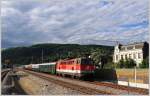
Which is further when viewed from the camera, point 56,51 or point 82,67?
point 56,51

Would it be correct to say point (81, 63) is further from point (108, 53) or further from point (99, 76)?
point (108, 53)

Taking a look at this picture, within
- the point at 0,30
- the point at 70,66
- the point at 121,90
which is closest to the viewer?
the point at 0,30

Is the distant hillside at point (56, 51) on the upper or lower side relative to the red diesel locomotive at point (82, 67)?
upper

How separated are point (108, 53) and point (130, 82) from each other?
35.5 metres

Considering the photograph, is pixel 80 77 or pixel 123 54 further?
pixel 123 54

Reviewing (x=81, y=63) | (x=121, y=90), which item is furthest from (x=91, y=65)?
(x=121, y=90)

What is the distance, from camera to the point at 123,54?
51.4 metres

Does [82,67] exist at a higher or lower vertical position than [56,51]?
lower

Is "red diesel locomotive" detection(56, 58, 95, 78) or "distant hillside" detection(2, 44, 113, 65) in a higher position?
"distant hillside" detection(2, 44, 113, 65)

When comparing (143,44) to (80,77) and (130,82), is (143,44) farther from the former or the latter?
(130,82)

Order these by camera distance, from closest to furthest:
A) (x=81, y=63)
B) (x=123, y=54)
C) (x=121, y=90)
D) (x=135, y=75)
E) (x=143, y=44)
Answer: (x=121, y=90), (x=135, y=75), (x=81, y=63), (x=143, y=44), (x=123, y=54)

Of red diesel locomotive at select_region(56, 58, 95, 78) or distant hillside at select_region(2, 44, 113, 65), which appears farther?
distant hillside at select_region(2, 44, 113, 65)

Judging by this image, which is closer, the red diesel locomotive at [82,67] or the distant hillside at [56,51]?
the red diesel locomotive at [82,67]

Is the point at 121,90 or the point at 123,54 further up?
the point at 123,54
